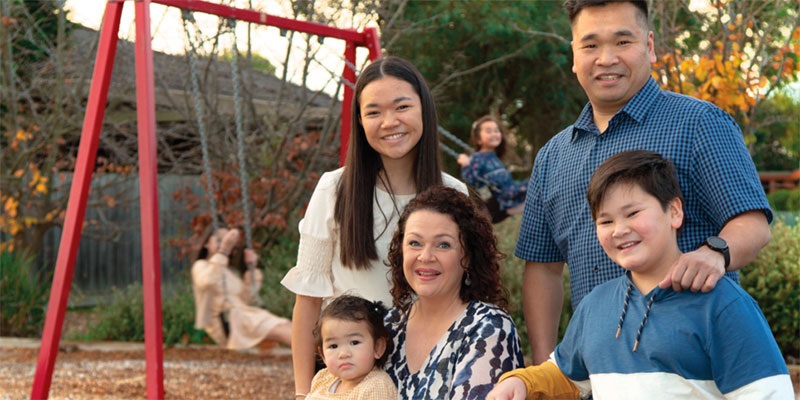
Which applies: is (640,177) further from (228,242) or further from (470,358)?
(228,242)

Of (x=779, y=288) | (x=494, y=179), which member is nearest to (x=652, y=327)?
(x=779, y=288)

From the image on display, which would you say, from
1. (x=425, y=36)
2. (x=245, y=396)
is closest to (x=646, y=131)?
(x=245, y=396)

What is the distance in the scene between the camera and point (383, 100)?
2734mm

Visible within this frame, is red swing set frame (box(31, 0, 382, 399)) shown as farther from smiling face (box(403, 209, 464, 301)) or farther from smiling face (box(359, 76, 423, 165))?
smiling face (box(403, 209, 464, 301))

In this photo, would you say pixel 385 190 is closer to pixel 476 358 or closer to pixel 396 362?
pixel 396 362

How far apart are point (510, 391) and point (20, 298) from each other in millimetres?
8164

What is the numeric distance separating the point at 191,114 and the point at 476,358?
7.08m

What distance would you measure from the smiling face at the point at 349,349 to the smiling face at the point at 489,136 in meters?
5.08

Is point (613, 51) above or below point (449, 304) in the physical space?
above

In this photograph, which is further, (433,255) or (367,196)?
(367,196)

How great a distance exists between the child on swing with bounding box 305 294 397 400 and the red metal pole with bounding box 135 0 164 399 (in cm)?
124

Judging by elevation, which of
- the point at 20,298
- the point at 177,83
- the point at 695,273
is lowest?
the point at 20,298

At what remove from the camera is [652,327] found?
1.89m

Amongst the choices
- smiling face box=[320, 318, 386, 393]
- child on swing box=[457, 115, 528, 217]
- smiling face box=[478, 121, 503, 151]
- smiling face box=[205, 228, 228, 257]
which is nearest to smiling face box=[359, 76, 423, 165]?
smiling face box=[320, 318, 386, 393]
